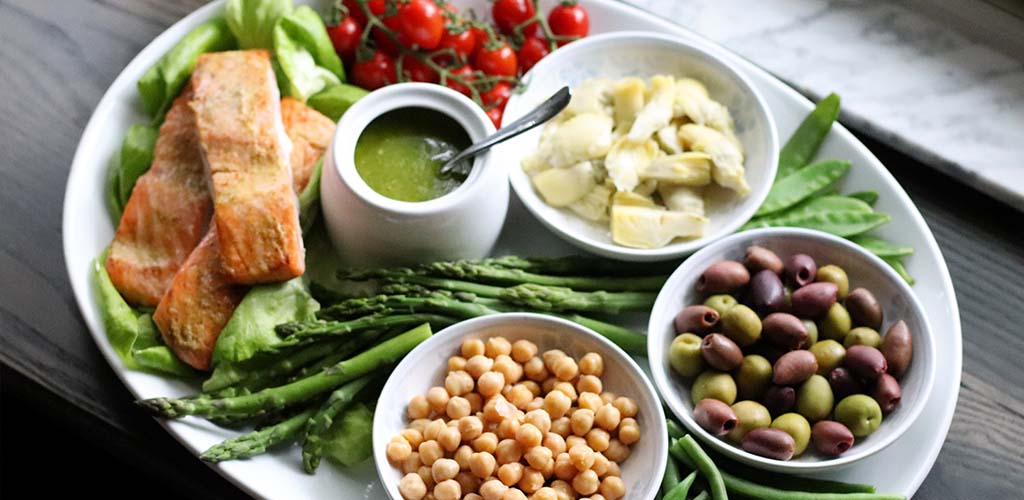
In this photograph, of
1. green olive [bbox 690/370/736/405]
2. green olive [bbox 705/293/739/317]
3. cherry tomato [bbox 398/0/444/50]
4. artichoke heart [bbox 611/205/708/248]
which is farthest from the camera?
cherry tomato [bbox 398/0/444/50]

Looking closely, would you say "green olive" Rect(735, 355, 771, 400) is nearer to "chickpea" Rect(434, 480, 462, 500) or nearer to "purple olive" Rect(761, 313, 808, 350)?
"purple olive" Rect(761, 313, 808, 350)

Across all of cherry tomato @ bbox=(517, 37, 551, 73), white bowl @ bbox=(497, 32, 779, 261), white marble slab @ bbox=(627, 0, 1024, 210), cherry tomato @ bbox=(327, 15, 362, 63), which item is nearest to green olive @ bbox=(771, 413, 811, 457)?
white bowl @ bbox=(497, 32, 779, 261)

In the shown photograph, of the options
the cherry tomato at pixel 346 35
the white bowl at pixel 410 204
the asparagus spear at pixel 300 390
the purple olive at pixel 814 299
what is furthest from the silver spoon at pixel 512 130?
the purple olive at pixel 814 299

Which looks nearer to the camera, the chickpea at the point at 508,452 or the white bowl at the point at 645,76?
the chickpea at the point at 508,452

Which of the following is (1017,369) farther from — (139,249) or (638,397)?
(139,249)

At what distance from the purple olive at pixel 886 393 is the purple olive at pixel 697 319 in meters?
0.35

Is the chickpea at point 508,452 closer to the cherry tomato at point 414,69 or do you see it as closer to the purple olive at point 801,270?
Answer: the purple olive at point 801,270

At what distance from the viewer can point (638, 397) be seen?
219cm

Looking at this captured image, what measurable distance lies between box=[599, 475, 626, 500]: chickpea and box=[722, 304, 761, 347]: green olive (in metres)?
0.40

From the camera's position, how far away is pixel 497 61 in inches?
106

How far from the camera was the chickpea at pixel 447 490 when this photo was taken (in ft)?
6.73

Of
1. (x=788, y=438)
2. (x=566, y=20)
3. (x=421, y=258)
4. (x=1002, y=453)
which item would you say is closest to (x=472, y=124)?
(x=421, y=258)

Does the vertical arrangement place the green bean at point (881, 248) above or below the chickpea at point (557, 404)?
above

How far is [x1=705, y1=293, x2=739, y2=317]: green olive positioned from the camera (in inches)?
89.0
